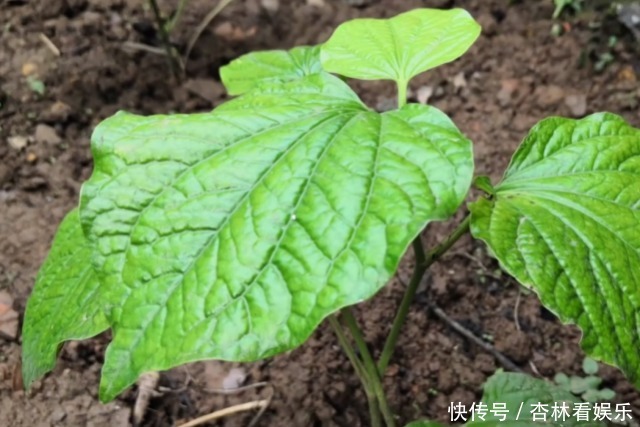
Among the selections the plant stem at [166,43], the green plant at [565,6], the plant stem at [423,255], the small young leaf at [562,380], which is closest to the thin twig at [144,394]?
the plant stem at [423,255]

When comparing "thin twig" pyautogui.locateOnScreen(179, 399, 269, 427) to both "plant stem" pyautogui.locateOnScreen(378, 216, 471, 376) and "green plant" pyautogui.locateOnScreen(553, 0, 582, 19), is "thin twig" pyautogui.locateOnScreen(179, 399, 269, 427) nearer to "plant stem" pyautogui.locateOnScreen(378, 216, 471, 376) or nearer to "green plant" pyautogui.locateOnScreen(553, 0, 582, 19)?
"plant stem" pyautogui.locateOnScreen(378, 216, 471, 376)

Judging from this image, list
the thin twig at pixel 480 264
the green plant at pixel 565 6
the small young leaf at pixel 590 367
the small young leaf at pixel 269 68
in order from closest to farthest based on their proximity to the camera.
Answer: the small young leaf at pixel 269 68
the small young leaf at pixel 590 367
the thin twig at pixel 480 264
the green plant at pixel 565 6

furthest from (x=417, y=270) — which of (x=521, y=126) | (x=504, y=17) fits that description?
(x=504, y=17)

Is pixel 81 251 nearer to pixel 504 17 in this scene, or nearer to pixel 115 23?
pixel 115 23

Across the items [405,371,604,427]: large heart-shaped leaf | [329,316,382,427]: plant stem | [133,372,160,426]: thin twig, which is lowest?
[133,372,160,426]: thin twig

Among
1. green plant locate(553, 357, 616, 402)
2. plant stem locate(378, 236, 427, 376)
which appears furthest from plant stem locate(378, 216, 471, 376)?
green plant locate(553, 357, 616, 402)

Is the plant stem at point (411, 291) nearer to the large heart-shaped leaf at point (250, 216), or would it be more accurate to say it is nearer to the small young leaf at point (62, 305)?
the large heart-shaped leaf at point (250, 216)

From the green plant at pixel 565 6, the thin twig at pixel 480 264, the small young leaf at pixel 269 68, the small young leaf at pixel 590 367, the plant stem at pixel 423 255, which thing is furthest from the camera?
the green plant at pixel 565 6
